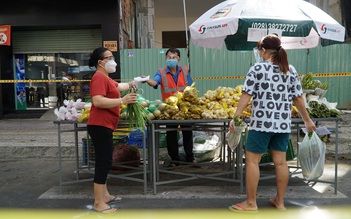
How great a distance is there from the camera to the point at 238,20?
437cm

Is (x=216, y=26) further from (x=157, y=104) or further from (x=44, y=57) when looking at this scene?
(x=44, y=57)

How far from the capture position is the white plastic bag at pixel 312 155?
4.07 m

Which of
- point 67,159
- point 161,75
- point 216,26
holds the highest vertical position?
point 216,26

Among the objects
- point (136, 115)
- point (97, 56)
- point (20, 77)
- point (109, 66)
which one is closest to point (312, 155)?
point (136, 115)

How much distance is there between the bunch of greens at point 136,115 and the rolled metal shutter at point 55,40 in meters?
8.69

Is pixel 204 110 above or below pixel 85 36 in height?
below

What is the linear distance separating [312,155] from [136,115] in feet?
7.42

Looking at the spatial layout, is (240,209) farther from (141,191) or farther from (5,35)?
(5,35)

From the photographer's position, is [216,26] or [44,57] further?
[44,57]

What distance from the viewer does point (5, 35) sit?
36.3ft

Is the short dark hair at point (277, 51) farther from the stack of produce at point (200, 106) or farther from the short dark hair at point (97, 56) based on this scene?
the short dark hair at point (97, 56)

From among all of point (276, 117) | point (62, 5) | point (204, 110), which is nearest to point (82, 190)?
point (204, 110)

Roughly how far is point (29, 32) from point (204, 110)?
10.0 m

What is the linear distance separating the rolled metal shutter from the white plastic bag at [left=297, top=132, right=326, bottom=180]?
31.5ft
